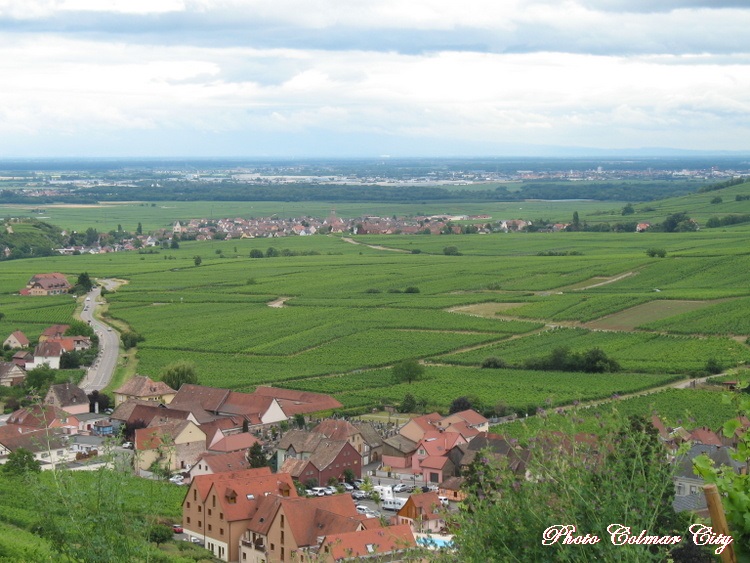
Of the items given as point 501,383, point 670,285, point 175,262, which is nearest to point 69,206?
point 175,262

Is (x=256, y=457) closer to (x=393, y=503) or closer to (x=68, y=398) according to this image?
(x=393, y=503)

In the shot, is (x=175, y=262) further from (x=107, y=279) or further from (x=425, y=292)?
(x=425, y=292)

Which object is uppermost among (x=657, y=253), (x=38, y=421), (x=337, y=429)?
(x=657, y=253)

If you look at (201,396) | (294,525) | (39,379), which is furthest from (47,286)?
(294,525)

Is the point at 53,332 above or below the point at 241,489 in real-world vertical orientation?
below

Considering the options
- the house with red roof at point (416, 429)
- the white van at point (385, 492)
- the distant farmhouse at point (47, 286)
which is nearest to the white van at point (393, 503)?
the white van at point (385, 492)

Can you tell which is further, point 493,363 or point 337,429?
point 493,363
